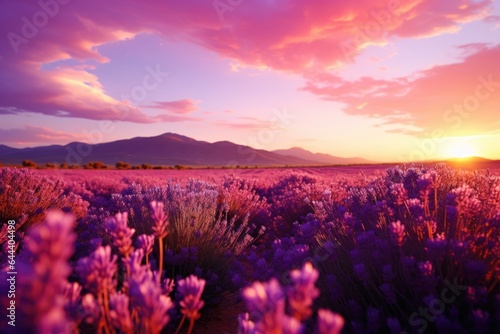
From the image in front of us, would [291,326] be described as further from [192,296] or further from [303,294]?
[192,296]

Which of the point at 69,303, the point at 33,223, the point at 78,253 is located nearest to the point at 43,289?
the point at 69,303

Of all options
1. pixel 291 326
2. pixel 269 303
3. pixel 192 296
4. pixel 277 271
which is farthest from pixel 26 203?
pixel 291 326

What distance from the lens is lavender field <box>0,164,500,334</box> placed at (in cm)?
82

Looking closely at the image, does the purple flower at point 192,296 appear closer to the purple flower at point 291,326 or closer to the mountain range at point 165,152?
the purple flower at point 291,326

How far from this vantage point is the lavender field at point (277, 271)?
32.3 inches

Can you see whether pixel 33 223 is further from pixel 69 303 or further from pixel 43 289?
pixel 43 289

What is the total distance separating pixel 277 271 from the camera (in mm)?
3346

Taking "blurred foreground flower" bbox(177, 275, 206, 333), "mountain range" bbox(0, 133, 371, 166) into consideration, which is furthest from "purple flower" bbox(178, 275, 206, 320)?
"mountain range" bbox(0, 133, 371, 166)

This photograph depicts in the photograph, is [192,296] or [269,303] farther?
[192,296]

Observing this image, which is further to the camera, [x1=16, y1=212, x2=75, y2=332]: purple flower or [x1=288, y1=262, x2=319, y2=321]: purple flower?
[x1=288, y1=262, x2=319, y2=321]: purple flower

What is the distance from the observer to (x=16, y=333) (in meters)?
0.72

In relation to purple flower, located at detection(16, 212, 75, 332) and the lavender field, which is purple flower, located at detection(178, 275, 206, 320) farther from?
purple flower, located at detection(16, 212, 75, 332)

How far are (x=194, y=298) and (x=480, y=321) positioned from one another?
125cm

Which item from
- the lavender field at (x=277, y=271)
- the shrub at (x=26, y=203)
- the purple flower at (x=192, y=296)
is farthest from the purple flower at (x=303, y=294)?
the shrub at (x=26, y=203)
